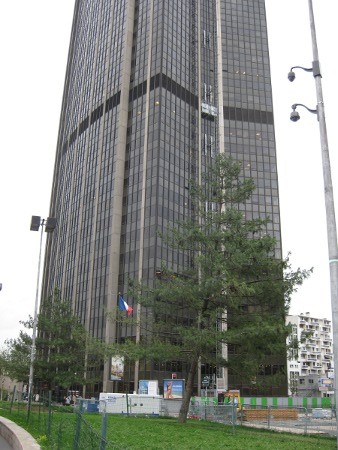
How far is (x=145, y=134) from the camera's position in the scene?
8394 cm

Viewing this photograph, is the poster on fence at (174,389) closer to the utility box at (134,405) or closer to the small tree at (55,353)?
the utility box at (134,405)

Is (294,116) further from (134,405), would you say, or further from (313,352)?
(313,352)

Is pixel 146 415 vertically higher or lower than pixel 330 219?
lower

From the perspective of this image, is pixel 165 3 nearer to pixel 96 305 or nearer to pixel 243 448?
pixel 96 305

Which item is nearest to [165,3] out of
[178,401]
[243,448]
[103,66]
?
[103,66]

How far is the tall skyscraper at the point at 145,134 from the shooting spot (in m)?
78.3

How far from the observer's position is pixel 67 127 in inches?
4542

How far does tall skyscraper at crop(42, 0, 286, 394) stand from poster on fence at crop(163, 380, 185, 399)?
29920 mm

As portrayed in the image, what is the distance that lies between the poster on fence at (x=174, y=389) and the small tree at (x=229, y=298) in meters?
14.5

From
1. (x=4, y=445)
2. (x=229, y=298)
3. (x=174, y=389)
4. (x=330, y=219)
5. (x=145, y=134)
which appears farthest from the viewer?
(x=145, y=134)

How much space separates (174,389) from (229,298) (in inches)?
735

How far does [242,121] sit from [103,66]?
103 ft

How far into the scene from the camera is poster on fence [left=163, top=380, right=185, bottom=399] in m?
38.6

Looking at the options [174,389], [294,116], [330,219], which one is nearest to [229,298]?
[294,116]
